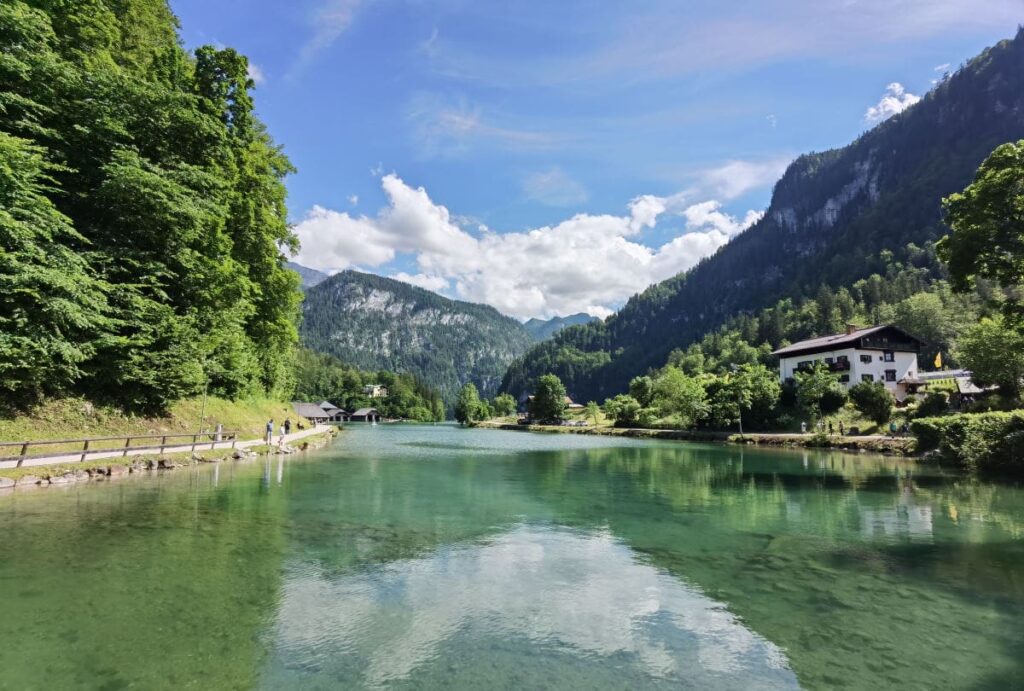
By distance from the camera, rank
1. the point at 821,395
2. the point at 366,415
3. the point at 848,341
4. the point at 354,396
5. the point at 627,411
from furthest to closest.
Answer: the point at 354,396 < the point at 366,415 < the point at 627,411 < the point at 848,341 < the point at 821,395

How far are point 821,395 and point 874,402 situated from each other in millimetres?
7764

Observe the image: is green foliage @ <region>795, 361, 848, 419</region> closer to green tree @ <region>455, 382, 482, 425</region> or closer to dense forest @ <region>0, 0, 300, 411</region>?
dense forest @ <region>0, 0, 300, 411</region>

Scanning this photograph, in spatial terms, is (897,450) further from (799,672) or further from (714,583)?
(799,672)

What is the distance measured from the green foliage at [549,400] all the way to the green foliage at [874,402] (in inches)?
2964

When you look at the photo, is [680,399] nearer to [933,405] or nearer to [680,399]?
[680,399]

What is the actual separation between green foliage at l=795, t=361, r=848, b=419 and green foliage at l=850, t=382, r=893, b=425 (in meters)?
4.26

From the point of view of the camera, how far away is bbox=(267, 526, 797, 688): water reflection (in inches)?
263

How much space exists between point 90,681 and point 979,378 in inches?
2583

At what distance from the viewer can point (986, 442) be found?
96.2 feet

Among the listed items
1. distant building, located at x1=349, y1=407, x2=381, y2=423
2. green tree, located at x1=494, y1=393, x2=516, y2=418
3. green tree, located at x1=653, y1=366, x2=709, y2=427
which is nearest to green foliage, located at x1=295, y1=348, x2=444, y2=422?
distant building, located at x1=349, y1=407, x2=381, y2=423

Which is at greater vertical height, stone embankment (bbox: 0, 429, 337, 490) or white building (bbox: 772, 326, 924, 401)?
white building (bbox: 772, 326, 924, 401)

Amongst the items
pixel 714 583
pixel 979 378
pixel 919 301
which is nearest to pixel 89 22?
pixel 714 583

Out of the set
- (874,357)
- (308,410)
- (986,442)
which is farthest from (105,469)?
(308,410)

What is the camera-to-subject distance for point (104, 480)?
2055 cm
